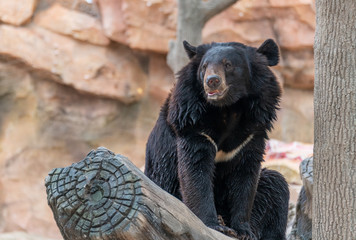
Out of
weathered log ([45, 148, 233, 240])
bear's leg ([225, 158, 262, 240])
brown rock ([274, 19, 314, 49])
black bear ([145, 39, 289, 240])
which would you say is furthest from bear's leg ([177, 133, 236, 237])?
brown rock ([274, 19, 314, 49])

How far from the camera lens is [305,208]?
4438mm

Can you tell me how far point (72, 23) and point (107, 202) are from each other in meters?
7.86

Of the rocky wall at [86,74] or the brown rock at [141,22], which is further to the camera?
the brown rock at [141,22]

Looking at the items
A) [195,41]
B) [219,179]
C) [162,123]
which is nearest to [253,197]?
[219,179]

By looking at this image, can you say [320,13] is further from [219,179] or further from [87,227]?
[87,227]

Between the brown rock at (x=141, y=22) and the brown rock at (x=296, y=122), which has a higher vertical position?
the brown rock at (x=141, y=22)

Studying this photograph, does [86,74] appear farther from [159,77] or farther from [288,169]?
[288,169]

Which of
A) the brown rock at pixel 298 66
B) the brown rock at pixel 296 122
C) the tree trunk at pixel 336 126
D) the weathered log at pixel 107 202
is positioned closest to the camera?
the weathered log at pixel 107 202

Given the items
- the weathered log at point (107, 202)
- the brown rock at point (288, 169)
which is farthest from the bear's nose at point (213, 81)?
the brown rock at point (288, 169)

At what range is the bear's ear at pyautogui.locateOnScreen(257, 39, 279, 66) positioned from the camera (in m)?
4.09

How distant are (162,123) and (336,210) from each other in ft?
4.71

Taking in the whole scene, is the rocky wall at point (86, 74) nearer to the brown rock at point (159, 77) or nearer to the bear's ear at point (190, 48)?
the brown rock at point (159, 77)

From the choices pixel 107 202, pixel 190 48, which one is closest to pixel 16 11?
pixel 190 48

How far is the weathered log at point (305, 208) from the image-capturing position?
4207 millimetres
